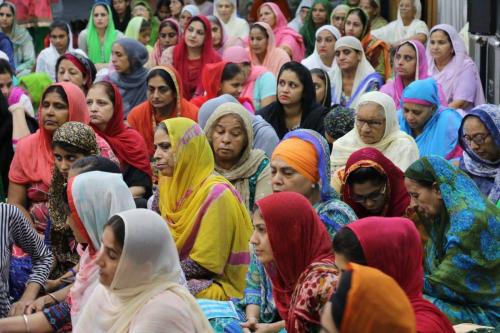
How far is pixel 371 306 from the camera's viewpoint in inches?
103

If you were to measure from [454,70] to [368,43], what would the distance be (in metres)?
1.80

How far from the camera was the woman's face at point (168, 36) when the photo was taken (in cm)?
1068

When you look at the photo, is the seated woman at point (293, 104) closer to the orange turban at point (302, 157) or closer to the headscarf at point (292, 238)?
the orange turban at point (302, 157)

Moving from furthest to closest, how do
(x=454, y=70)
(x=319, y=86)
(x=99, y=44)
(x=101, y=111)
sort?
(x=99, y=44), (x=454, y=70), (x=319, y=86), (x=101, y=111)

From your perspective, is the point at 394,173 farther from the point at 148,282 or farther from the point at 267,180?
the point at 148,282

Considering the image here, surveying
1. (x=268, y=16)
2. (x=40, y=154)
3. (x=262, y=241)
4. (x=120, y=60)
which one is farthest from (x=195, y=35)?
(x=262, y=241)

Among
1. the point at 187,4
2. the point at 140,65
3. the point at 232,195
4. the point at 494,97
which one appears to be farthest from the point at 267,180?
the point at 187,4

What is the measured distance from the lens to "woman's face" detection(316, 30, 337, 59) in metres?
10.0

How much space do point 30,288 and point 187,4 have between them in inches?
363

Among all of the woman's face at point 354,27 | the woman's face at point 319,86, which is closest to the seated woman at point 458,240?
the woman's face at point 319,86

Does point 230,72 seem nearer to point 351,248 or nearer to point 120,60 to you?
point 120,60

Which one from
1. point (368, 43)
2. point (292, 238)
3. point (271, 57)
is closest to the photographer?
point (292, 238)

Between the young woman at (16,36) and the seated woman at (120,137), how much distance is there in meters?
5.24

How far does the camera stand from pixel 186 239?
4855 mm
